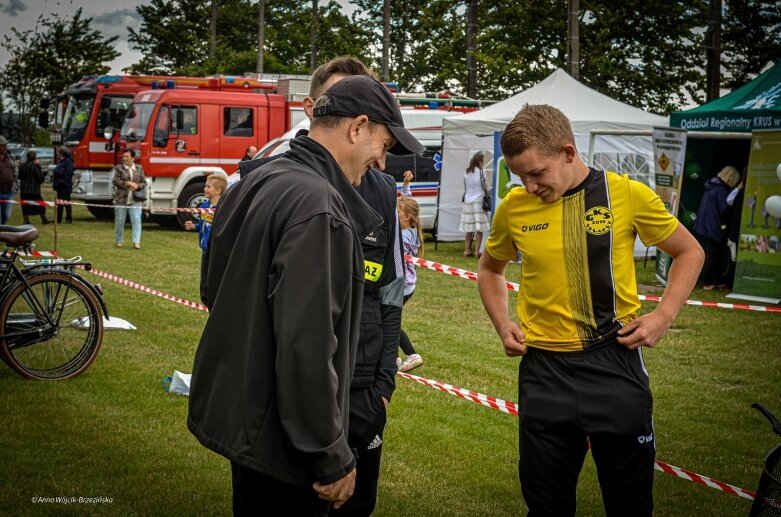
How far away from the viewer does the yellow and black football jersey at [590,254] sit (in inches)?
129

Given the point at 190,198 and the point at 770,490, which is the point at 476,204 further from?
the point at 770,490

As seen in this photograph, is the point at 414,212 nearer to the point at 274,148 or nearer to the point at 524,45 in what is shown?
the point at 274,148

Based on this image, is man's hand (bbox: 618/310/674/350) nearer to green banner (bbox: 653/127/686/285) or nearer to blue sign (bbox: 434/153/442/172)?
green banner (bbox: 653/127/686/285)

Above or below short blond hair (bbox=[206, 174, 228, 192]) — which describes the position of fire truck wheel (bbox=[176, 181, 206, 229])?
below

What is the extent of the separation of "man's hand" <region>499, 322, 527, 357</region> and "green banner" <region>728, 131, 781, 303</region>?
34.7 feet

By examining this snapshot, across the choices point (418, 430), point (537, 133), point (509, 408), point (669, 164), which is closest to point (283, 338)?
point (537, 133)

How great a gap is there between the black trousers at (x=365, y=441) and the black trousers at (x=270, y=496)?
0.67m

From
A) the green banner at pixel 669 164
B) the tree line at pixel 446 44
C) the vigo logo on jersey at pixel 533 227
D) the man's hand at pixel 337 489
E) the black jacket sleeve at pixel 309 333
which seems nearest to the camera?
the black jacket sleeve at pixel 309 333

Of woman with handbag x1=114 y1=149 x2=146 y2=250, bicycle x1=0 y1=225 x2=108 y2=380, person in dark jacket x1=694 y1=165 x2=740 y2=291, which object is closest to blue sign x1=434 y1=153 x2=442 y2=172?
woman with handbag x1=114 y1=149 x2=146 y2=250

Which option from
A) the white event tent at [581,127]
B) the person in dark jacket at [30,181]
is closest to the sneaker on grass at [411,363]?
the white event tent at [581,127]

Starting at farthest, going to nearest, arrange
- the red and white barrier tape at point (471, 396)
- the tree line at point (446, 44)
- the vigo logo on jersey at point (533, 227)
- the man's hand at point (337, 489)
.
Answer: the tree line at point (446, 44) → the red and white barrier tape at point (471, 396) → the vigo logo on jersey at point (533, 227) → the man's hand at point (337, 489)

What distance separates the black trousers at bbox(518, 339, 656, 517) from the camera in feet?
10.6

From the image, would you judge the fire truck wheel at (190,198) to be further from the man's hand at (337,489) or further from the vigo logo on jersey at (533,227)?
the man's hand at (337,489)

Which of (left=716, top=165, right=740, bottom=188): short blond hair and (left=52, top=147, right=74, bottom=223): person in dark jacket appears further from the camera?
(left=52, top=147, right=74, bottom=223): person in dark jacket
